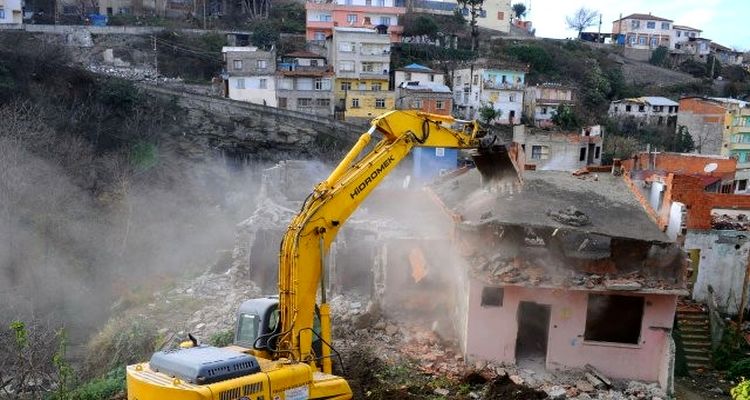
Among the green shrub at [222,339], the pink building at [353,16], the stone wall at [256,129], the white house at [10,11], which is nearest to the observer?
the green shrub at [222,339]

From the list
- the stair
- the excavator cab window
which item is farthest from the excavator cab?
the stair

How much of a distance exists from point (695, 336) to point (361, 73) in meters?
30.4

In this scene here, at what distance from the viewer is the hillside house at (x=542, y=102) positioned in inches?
1725

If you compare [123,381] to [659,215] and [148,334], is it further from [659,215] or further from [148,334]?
[659,215]

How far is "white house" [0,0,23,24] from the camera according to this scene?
138 ft

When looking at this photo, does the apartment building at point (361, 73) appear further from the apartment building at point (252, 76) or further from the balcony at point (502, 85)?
the balcony at point (502, 85)

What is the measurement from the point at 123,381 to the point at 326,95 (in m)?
30.5

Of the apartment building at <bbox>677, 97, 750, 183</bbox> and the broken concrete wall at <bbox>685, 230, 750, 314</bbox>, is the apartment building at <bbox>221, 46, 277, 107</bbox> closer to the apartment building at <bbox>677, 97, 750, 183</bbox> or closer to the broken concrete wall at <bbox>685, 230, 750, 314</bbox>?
the broken concrete wall at <bbox>685, 230, 750, 314</bbox>

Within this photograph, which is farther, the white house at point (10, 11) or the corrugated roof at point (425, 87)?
the white house at point (10, 11)

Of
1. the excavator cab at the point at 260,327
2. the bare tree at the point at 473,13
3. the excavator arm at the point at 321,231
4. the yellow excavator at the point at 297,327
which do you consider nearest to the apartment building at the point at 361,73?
A: the bare tree at the point at 473,13

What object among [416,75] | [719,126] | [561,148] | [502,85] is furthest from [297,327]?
[719,126]

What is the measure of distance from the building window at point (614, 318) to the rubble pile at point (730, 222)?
23.5 ft

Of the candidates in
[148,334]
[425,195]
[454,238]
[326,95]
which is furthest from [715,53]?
[148,334]

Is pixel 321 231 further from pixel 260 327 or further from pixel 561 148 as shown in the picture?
pixel 561 148
